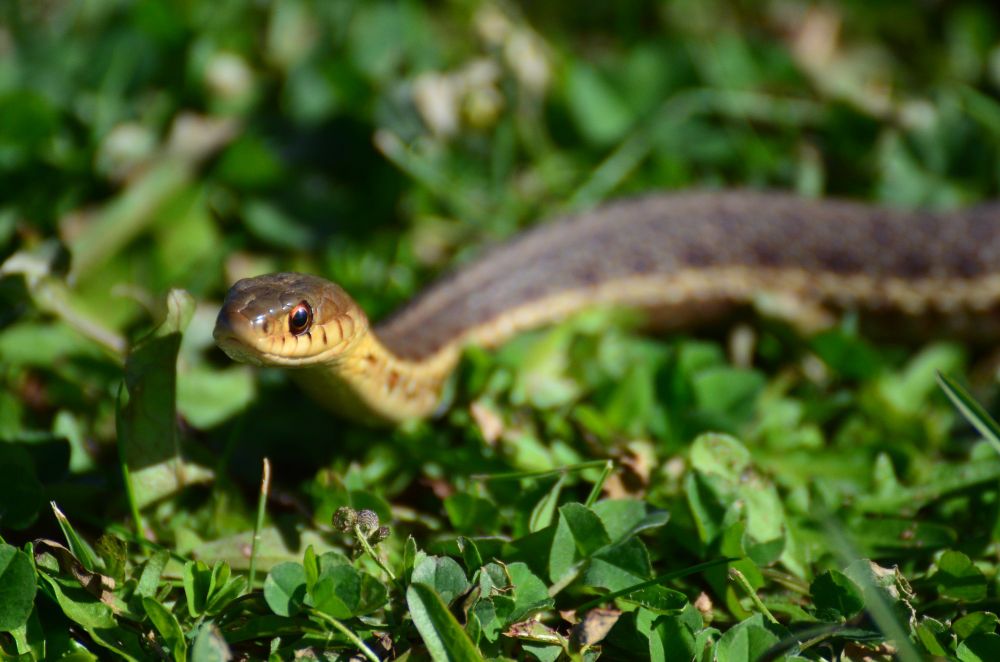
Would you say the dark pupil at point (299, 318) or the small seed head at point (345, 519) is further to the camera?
the dark pupil at point (299, 318)

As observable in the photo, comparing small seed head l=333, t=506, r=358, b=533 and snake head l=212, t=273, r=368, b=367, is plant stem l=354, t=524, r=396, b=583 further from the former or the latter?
snake head l=212, t=273, r=368, b=367

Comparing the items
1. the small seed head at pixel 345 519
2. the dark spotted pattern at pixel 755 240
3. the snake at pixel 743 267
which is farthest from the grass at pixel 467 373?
the dark spotted pattern at pixel 755 240

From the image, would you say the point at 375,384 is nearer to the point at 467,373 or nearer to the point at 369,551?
the point at 467,373

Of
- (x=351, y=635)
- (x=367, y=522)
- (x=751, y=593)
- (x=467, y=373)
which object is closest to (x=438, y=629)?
(x=351, y=635)

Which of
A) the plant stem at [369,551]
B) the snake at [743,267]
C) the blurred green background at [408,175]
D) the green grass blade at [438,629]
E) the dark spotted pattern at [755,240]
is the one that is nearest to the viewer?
the green grass blade at [438,629]

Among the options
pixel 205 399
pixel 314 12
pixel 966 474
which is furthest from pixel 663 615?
pixel 314 12

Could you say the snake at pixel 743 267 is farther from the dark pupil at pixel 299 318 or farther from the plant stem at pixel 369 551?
the plant stem at pixel 369 551

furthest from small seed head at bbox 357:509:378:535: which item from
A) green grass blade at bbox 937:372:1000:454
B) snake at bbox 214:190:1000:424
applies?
green grass blade at bbox 937:372:1000:454

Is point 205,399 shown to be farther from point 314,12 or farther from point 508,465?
point 314,12
